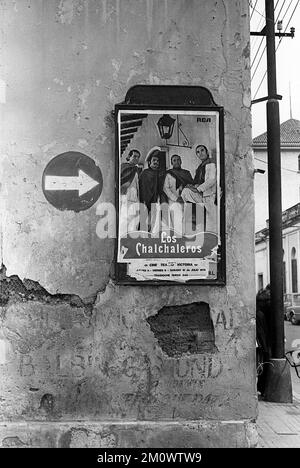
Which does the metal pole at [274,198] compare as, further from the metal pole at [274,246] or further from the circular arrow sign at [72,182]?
the circular arrow sign at [72,182]

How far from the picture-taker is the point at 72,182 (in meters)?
5.55

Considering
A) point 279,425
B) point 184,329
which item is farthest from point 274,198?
point 184,329

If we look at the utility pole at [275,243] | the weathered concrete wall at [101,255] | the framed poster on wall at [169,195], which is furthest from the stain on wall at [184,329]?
the utility pole at [275,243]

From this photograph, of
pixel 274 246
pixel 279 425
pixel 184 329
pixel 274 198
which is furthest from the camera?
pixel 274 198

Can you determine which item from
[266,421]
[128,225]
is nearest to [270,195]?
[266,421]

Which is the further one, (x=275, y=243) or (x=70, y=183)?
(x=275, y=243)

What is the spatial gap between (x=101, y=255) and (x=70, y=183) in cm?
73

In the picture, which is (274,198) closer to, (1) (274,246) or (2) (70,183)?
(1) (274,246)

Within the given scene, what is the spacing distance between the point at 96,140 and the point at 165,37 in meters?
1.19

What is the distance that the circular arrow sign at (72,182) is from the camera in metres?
5.54

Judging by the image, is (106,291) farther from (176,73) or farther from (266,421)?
(266,421)

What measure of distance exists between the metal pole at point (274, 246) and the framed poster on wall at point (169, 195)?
330cm

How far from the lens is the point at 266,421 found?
23.4 feet

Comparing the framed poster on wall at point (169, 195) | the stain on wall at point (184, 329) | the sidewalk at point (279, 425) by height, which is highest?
the framed poster on wall at point (169, 195)
